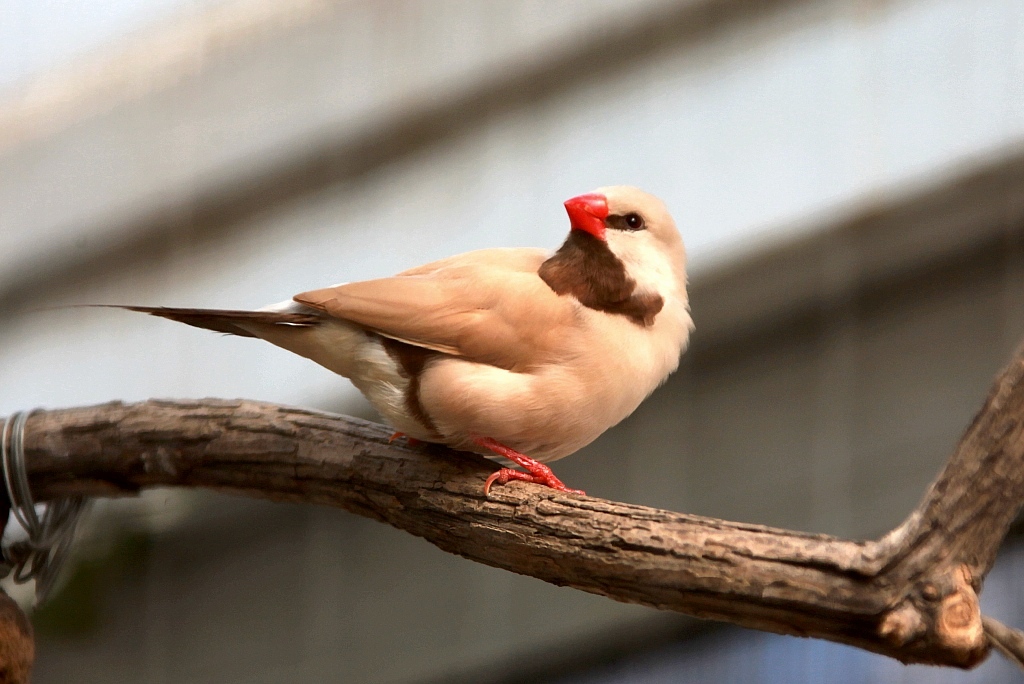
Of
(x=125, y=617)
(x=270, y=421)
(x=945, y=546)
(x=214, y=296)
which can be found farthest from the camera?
(x=125, y=617)

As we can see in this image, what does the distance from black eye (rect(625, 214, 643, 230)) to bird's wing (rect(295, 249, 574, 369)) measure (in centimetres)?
15

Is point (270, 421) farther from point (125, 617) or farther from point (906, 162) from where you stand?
point (906, 162)

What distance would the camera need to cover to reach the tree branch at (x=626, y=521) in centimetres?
96

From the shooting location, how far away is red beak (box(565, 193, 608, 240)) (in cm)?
127

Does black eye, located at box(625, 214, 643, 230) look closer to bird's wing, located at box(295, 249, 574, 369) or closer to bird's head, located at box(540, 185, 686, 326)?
bird's head, located at box(540, 185, 686, 326)

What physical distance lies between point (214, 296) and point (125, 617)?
0.88 metres

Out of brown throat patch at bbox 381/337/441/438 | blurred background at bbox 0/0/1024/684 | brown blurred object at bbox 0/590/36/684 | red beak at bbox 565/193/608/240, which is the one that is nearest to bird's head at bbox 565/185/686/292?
red beak at bbox 565/193/608/240

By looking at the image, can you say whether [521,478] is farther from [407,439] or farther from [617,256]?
[617,256]

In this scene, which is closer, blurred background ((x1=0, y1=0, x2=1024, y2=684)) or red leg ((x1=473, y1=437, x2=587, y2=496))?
red leg ((x1=473, y1=437, x2=587, y2=496))

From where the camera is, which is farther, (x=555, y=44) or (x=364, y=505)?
(x=555, y=44)

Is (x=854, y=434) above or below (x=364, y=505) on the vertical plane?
above

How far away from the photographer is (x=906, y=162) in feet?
7.85

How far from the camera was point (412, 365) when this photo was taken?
125 cm

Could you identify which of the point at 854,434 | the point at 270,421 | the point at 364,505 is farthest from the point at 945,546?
the point at 854,434
